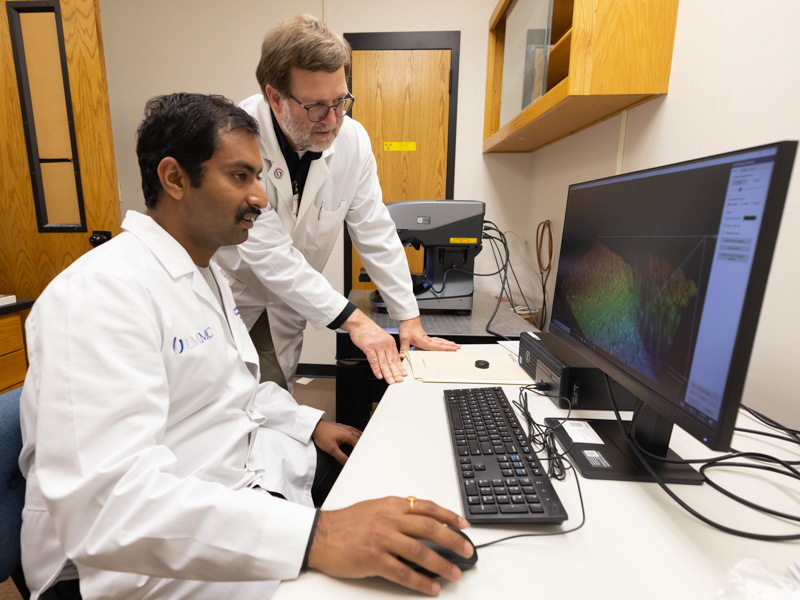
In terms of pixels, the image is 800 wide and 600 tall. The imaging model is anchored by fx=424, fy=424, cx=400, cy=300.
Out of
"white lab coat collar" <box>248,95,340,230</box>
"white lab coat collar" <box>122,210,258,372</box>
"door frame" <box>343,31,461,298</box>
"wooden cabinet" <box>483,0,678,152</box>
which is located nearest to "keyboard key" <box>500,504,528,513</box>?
"white lab coat collar" <box>122,210,258,372</box>

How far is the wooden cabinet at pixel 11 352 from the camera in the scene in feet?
6.30

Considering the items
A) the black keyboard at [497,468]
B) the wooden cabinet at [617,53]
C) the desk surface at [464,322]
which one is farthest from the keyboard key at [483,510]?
the wooden cabinet at [617,53]

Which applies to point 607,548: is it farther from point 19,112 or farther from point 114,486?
point 19,112

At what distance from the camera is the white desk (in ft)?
1.50

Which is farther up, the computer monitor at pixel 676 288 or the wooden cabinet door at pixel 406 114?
the wooden cabinet door at pixel 406 114

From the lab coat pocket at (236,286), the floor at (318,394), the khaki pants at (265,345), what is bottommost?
the floor at (318,394)

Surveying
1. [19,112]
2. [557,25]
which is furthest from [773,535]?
[19,112]

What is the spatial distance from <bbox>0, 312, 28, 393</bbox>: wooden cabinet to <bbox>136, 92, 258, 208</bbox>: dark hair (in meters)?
1.74

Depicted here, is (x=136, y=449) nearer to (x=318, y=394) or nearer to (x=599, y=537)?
(x=599, y=537)

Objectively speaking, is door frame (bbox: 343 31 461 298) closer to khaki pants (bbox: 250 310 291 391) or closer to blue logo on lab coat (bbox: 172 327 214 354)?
khaki pants (bbox: 250 310 291 391)

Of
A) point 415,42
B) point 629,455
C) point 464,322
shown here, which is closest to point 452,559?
point 629,455

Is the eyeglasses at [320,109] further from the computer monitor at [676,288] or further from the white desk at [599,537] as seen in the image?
the white desk at [599,537]

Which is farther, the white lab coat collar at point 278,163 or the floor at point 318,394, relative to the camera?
the floor at point 318,394

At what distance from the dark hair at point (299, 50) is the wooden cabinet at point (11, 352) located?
174 centimetres
